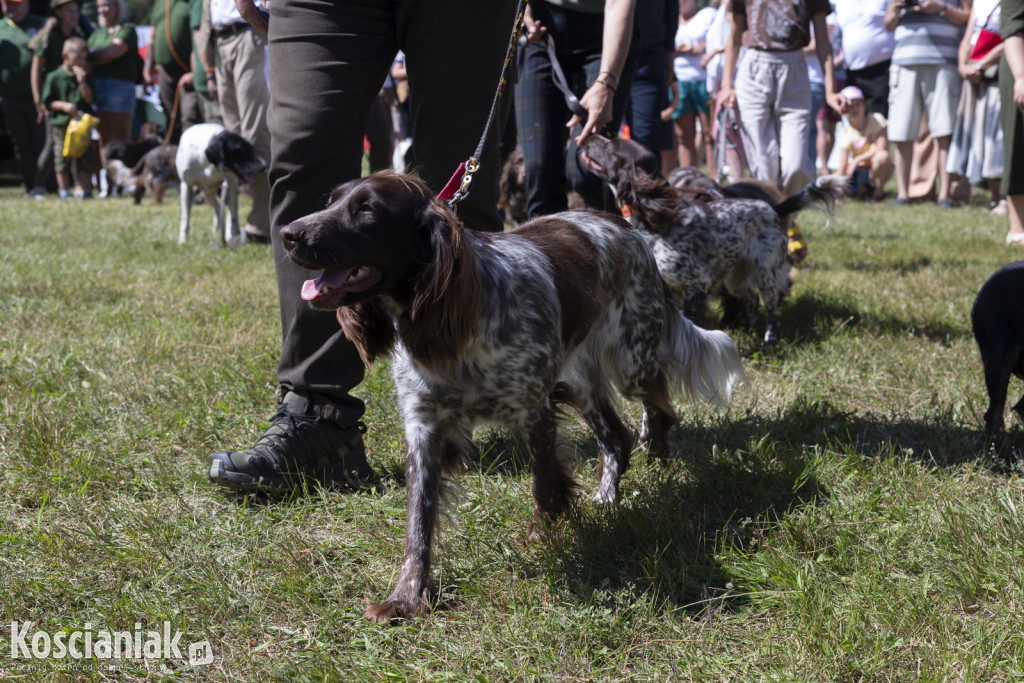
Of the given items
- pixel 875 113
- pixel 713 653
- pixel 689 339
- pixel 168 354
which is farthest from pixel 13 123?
pixel 713 653

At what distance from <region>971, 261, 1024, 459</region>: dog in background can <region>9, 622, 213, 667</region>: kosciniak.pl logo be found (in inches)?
105

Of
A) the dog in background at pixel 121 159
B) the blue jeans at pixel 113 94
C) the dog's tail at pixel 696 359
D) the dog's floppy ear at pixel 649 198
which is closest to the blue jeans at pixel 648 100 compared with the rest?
the dog's floppy ear at pixel 649 198

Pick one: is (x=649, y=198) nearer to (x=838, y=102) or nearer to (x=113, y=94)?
(x=838, y=102)

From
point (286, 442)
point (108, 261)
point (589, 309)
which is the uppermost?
point (589, 309)

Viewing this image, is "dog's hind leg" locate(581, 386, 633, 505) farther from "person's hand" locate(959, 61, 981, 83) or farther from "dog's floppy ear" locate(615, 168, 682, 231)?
"person's hand" locate(959, 61, 981, 83)

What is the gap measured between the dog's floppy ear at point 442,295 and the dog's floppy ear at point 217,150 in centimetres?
Result: 663

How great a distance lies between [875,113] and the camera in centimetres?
1330

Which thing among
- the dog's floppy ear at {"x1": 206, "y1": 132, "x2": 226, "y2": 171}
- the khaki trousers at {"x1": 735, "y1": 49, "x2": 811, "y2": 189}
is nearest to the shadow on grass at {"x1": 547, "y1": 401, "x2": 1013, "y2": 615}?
the khaki trousers at {"x1": 735, "y1": 49, "x2": 811, "y2": 189}

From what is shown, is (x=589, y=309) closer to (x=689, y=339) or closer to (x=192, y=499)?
(x=689, y=339)

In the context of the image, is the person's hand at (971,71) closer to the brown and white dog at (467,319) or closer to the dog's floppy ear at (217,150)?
the dog's floppy ear at (217,150)

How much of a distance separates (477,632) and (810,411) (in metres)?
1.98

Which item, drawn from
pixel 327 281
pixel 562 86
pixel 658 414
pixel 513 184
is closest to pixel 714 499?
pixel 658 414

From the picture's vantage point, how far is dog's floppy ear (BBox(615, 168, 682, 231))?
15.8 ft

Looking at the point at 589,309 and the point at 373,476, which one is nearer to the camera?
the point at 589,309
